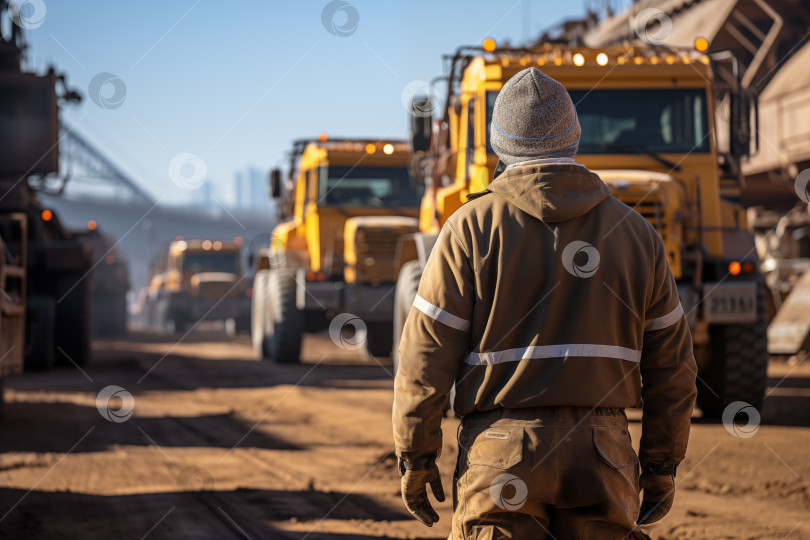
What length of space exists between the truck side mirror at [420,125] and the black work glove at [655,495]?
267 inches

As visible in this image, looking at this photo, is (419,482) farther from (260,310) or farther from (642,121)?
(260,310)

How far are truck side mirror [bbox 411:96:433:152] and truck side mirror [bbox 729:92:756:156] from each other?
2605 mm

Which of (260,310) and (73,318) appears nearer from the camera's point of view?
(73,318)

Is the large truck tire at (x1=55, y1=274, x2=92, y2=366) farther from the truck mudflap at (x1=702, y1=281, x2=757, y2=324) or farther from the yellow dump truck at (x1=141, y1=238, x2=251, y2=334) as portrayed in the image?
the yellow dump truck at (x1=141, y1=238, x2=251, y2=334)

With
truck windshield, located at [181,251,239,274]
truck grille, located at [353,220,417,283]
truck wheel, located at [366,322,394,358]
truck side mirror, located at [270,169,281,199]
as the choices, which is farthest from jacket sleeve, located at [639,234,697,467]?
truck windshield, located at [181,251,239,274]

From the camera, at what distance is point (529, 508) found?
268 centimetres

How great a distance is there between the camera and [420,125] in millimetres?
9625

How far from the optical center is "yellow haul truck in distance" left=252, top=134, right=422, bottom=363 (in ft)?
46.9

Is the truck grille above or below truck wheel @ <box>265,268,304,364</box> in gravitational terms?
above

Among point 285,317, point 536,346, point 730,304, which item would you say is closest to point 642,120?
point 730,304

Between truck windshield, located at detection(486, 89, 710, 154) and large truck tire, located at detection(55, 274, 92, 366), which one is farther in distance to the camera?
large truck tire, located at detection(55, 274, 92, 366)

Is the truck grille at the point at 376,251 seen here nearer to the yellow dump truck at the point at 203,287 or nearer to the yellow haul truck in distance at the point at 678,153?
the yellow haul truck in distance at the point at 678,153

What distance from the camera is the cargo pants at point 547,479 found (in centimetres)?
268

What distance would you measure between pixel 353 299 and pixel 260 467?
663 cm
